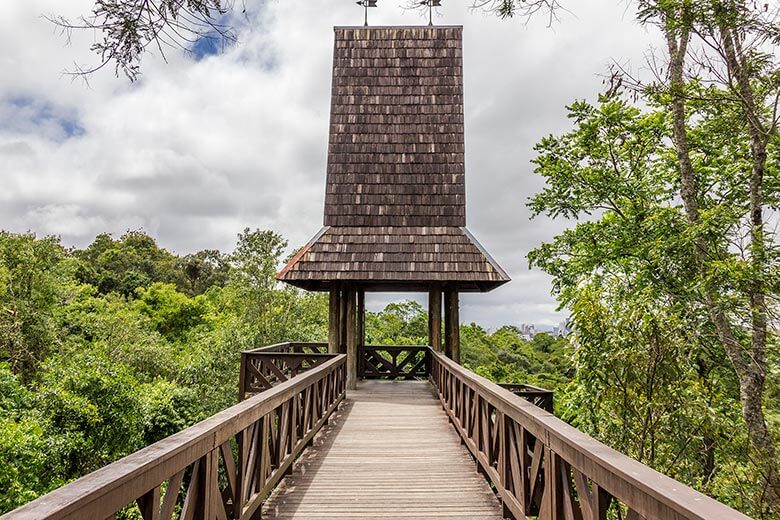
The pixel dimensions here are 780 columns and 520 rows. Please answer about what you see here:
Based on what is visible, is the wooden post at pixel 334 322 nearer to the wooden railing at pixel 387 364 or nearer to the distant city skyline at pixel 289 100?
the distant city skyline at pixel 289 100

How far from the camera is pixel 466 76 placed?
11133mm

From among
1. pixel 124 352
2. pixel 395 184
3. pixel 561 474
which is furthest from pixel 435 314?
pixel 124 352

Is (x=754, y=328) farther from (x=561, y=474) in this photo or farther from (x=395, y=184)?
(x=395, y=184)

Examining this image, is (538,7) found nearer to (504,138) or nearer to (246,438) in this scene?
(246,438)

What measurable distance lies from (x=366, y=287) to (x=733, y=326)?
6.75 metres

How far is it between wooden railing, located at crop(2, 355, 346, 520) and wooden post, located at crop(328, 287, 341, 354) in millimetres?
4611

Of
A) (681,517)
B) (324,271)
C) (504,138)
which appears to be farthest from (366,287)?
(681,517)

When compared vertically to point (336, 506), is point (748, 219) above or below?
above

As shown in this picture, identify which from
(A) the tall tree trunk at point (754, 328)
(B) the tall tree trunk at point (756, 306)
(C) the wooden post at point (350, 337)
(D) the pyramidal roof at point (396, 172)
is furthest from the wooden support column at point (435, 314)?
(B) the tall tree trunk at point (756, 306)

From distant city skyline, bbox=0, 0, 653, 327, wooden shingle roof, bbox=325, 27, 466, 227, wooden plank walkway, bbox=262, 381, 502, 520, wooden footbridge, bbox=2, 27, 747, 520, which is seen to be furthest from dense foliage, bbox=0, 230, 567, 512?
wooden shingle roof, bbox=325, 27, 466, 227

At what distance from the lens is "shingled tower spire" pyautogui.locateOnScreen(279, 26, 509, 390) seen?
8.98 metres

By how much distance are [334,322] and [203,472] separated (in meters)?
7.10

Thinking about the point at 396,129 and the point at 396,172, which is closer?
the point at 396,172

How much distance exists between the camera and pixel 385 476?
4.23 m
